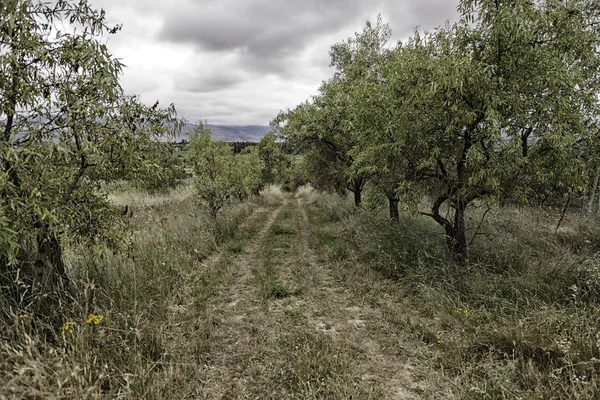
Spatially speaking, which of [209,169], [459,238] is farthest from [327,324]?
[209,169]

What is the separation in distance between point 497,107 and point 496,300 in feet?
10.5

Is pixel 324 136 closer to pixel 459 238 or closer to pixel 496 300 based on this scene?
pixel 459 238

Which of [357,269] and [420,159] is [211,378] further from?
[420,159]

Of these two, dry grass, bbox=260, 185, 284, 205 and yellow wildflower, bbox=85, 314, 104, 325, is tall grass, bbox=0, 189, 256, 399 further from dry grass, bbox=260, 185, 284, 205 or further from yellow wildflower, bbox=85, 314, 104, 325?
dry grass, bbox=260, 185, 284, 205

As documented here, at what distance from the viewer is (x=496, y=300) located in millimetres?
4539

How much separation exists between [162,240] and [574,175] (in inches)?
329

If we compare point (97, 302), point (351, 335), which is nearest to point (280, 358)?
point (351, 335)

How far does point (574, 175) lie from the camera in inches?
187

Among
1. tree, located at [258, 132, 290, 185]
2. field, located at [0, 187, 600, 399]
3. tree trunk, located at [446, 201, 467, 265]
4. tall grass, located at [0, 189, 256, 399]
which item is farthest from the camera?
tree, located at [258, 132, 290, 185]

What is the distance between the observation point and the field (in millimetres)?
2969

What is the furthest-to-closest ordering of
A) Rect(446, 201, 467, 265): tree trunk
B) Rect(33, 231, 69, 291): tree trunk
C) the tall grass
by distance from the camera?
Rect(446, 201, 467, 265): tree trunk, Rect(33, 231, 69, 291): tree trunk, the tall grass

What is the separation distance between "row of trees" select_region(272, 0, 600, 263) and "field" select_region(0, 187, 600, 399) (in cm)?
148

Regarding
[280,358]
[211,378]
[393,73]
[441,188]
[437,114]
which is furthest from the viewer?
[441,188]

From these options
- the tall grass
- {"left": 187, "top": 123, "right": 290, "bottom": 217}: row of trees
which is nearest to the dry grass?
{"left": 187, "top": 123, "right": 290, "bottom": 217}: row of trees
